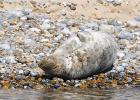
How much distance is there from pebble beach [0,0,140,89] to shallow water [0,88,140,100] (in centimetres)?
54

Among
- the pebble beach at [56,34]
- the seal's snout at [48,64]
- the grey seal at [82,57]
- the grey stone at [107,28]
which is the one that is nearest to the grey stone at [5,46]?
the pebble beach at [56,34]

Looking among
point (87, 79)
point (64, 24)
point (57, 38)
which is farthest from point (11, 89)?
point (64, 24)

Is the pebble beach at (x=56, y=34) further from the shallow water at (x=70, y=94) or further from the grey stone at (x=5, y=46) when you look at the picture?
the shallow water at (x=70, y=94)

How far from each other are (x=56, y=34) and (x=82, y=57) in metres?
2.79

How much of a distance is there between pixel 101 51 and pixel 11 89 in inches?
104

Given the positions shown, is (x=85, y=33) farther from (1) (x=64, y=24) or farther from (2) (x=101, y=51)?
(1) (x=64, y=24)

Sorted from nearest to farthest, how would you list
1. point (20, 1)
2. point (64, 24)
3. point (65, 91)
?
point (65, 91), point (64, 24), point (20, 1)

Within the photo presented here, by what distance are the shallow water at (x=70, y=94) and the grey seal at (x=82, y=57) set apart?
822 millimetres

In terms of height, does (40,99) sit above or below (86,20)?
below

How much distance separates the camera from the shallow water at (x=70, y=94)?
486 inches

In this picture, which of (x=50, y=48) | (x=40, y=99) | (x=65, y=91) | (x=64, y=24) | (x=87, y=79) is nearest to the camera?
(x=40, y=99)

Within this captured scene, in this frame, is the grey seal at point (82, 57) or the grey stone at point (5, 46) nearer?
the grey seal at point (82, 57)

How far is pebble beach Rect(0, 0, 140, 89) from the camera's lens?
14.1 metres

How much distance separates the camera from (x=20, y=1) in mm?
19656
